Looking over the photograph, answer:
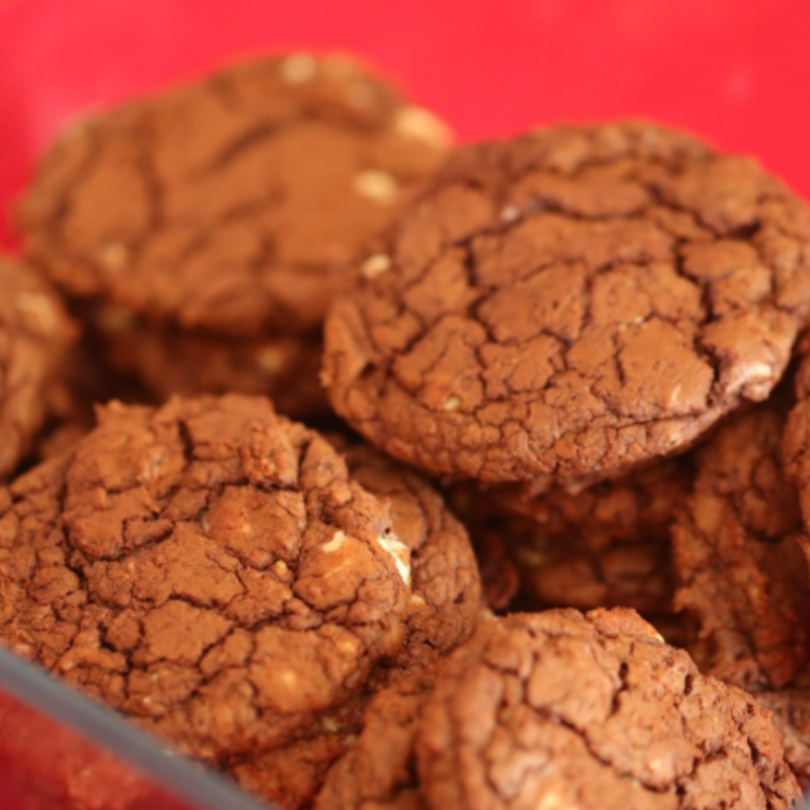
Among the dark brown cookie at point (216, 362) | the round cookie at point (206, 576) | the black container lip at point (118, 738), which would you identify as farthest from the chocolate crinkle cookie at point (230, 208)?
the black container lip at point (118, 738)

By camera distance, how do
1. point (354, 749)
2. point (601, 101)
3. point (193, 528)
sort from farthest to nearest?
1. point (601, 101)
2. point (193, 528)
3. point (354, 749)

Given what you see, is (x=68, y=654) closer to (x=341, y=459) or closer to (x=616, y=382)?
(x=341, y=459)

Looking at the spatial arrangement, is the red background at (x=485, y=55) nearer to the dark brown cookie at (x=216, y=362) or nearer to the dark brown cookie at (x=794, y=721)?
the dark brown cookie at (x=216, y=362)

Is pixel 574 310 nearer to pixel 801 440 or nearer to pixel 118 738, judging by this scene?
pixel 801 440

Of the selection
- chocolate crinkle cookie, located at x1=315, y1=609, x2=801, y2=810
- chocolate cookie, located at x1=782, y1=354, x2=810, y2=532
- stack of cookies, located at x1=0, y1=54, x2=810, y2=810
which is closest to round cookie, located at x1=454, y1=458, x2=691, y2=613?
stack of cookies, located at x1=0, y1=54, x2=810, y2=810

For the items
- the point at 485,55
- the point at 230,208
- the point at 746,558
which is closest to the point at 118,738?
the point at 746,558

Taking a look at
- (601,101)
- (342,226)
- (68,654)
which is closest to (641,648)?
(68,654)
